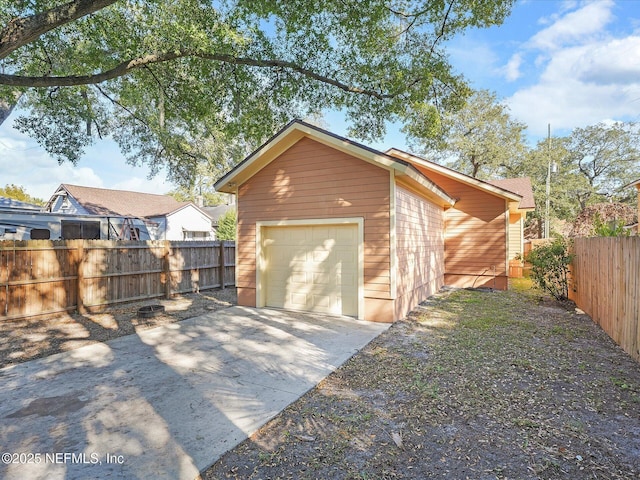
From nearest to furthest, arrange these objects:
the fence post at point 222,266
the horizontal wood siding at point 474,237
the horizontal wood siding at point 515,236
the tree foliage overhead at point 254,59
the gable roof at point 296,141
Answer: the gable roof at point 296,141 → the tree foliage overhead at point 254,59 → the horizontal wood siding at point 474,237 → the fence post at point 222,266 → the horizontal wood siding at point 515,236

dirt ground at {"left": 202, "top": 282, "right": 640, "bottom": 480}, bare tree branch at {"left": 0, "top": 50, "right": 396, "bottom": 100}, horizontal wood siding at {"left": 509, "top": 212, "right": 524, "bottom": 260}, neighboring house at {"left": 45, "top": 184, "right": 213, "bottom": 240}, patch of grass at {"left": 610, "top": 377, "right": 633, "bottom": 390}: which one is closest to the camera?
dirt ground at {"left": 202, "top": 282, "right": 640, "bottom": 480}

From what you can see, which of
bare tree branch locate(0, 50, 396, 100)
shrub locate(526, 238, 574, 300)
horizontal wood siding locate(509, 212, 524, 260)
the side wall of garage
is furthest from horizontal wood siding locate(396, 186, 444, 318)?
horizontal wood siding locate(509, 212, 524, 260)

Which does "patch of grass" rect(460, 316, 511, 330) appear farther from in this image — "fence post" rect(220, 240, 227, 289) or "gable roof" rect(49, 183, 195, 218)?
"gable roof" rect(49, 183, 195, 218)

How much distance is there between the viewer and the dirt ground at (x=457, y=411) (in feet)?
8.34

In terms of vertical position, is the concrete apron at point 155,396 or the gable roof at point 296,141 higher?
the gable roof at point 296,141

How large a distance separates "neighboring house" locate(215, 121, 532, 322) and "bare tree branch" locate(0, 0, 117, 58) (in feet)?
12.8

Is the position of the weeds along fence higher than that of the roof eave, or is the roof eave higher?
the roof eave

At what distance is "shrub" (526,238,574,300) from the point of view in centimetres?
867

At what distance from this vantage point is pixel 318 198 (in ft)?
24.7

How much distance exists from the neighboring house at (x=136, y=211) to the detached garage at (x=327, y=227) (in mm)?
12534

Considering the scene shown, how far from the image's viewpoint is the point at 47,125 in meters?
10.5

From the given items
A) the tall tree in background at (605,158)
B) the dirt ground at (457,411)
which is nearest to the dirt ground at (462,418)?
the dirt ground at (457,411)

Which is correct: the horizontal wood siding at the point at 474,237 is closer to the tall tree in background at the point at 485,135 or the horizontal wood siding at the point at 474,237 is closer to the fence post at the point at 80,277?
the fence post at the point at 80,277

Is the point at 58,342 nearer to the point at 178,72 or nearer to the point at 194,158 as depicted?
the point at 178,72
